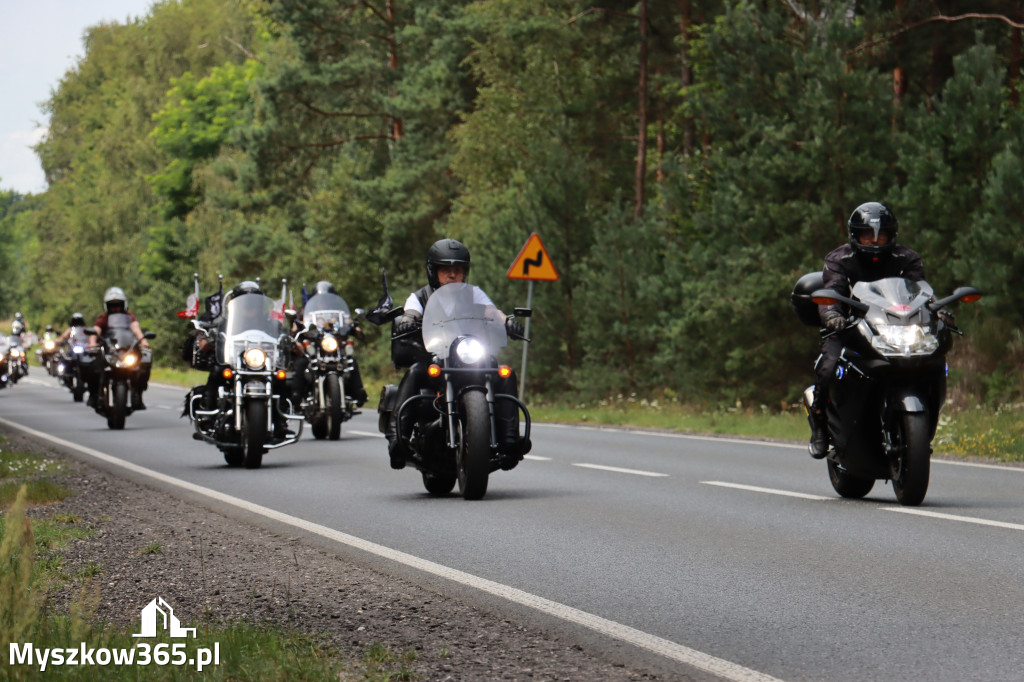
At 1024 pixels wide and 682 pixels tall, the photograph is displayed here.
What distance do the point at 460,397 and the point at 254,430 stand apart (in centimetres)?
429

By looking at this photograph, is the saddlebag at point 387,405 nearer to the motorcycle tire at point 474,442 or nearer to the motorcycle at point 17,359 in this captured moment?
the motorcycle tire at point 474,442

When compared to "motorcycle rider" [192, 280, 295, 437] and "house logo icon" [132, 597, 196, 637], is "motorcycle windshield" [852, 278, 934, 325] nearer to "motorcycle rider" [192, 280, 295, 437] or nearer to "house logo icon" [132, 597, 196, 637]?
"house logo icon" [132, 597, 196, 637]

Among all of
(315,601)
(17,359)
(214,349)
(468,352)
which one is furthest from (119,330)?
(17,359)

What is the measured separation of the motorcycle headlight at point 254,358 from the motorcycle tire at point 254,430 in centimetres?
37

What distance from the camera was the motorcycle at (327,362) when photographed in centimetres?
1919

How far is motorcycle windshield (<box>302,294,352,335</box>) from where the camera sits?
19.7 m

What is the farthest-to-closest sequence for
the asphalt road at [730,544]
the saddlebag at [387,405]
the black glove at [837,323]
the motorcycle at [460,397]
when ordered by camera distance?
the saddlebag at [387,405] → the motorcycle at [460,397] → the black glove at [837,323] → the asphalt road at [730,544]

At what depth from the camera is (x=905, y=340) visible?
9.98 m

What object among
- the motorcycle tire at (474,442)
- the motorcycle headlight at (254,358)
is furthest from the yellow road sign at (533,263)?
the motorcycle tire at (474,442)

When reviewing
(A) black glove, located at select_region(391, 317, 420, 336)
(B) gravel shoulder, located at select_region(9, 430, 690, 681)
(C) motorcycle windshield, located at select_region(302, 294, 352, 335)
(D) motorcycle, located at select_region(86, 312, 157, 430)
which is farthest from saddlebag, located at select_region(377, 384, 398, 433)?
(D) motorcycle, located at select_region(86, 312, 157, 430)

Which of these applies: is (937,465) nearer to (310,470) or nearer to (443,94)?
(310,470)

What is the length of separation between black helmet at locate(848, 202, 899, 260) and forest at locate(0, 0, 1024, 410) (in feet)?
34.6

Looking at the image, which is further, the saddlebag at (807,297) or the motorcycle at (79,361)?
the motorcycle at (79,361)

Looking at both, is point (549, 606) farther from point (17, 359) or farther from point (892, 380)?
point (17, 359)
